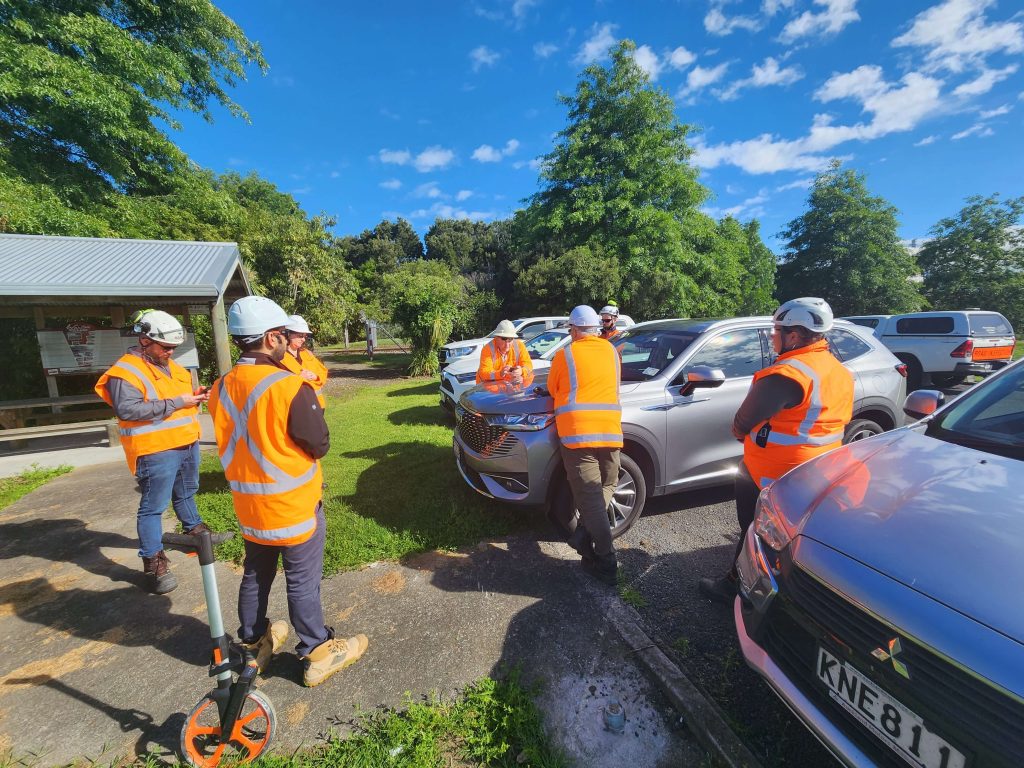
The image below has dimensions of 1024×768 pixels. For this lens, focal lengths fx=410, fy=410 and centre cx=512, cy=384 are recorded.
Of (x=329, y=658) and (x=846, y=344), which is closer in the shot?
(x=329, y=658)

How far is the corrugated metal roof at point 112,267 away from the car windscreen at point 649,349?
5549 mm

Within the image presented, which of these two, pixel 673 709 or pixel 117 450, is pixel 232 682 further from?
pixel 117 450

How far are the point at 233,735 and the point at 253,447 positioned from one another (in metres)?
1.23

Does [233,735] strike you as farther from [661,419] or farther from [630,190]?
[630,190]

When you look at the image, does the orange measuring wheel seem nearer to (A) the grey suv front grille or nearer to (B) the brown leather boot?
(B) the brown leather boot

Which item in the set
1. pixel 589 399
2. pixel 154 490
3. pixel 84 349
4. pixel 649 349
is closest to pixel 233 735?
pixel 154 490

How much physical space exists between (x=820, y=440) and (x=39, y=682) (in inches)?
179

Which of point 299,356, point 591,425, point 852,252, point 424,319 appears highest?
point 852,252

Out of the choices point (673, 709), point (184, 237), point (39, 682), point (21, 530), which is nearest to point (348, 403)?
point (21, 530)

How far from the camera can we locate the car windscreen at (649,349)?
376 cm

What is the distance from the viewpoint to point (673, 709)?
199cm

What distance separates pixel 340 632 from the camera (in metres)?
2.57

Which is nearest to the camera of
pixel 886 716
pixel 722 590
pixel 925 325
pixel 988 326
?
pixel 886 716

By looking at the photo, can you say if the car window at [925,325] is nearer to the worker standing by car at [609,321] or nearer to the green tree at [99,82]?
the worker standing by car at [609,321]
